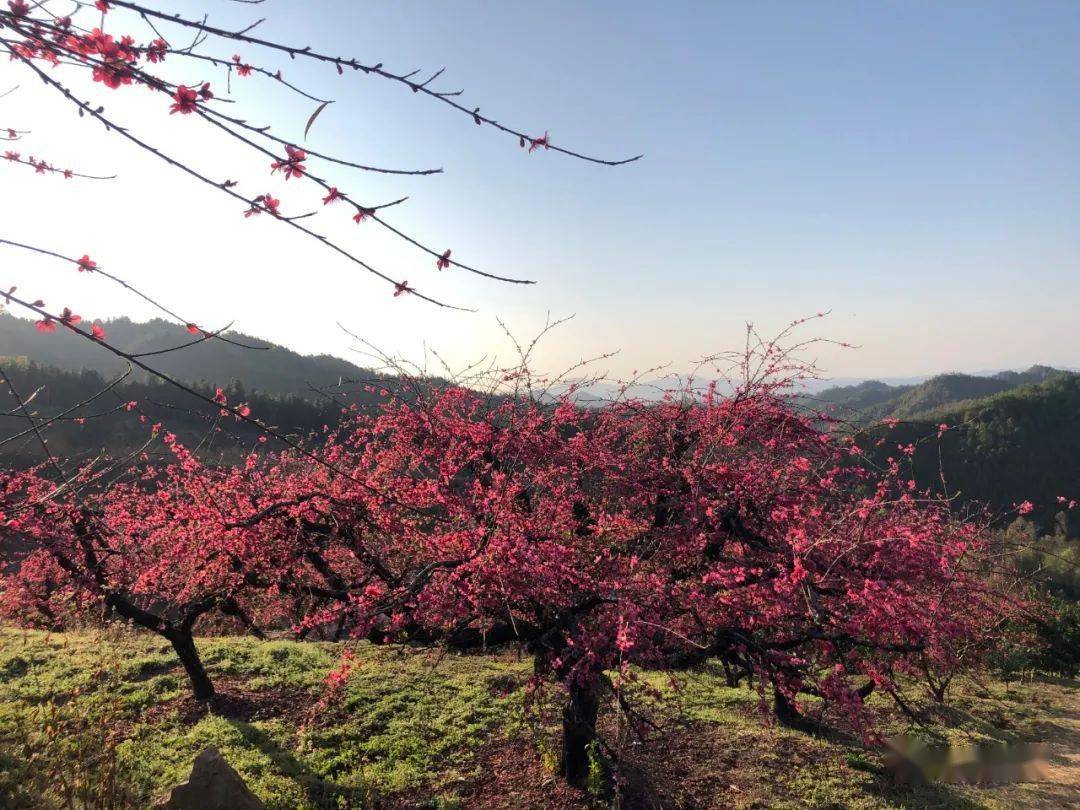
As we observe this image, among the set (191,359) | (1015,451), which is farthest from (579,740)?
(191,359)

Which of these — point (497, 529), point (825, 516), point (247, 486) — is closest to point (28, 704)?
point (247, 486)

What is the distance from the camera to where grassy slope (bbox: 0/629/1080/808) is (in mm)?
5602

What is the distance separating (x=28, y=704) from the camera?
7.25 m

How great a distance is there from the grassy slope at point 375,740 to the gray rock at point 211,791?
0.53 meters

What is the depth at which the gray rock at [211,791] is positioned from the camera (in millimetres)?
4668

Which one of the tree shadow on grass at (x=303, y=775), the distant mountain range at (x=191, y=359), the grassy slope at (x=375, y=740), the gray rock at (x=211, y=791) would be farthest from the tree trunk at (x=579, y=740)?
the distant mountain range at (x=191, y=359)

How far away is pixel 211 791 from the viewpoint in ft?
15.5

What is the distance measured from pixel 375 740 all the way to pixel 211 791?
2560mm

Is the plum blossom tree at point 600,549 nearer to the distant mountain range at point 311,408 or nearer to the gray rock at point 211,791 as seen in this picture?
the distant mountain range at point 311,408

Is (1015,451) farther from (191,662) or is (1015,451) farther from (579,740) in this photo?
(191,662)

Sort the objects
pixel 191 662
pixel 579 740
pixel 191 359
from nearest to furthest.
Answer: pixel 579 740 → pixel 191 662 → pixel 191 359

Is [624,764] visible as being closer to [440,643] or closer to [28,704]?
[440,643]

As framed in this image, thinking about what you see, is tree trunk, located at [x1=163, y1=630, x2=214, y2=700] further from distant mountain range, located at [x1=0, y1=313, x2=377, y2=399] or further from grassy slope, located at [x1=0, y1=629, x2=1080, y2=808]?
distant mountain range, located at [x1=0, y1=313, x2=377, y2=399]

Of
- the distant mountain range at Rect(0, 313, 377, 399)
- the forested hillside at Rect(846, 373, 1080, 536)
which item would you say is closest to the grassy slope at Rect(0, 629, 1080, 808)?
the forested hillside at Rect(846, 373, 1080, 536)
